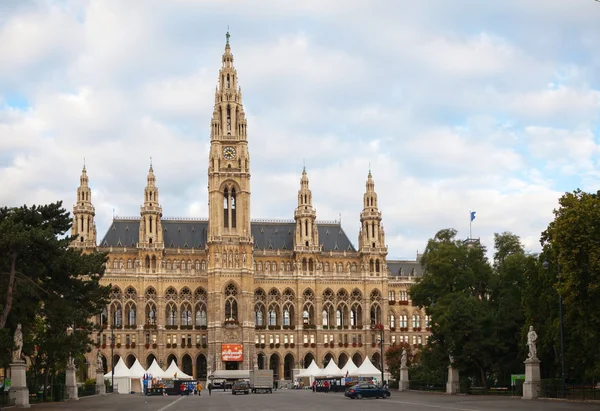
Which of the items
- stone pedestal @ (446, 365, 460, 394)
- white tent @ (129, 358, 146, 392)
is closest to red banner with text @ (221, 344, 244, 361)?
white tent @ (129, 358, 146, 392)

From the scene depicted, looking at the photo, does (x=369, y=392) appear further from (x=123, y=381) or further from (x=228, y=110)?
(x=228, y=110)

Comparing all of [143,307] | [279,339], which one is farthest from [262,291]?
[143,307]

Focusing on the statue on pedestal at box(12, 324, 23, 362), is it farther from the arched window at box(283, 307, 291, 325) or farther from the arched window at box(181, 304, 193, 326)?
the arched window at box(283, 307, 291, 325)

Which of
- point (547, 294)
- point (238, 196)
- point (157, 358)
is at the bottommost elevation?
point (157, 358)

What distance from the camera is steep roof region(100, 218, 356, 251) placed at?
14775 centimetres

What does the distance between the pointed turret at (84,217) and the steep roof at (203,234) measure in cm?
343

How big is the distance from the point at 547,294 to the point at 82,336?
33838mm

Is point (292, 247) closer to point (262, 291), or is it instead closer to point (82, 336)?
point (262, 291)

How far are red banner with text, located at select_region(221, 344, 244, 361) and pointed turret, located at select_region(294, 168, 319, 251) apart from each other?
19318mm

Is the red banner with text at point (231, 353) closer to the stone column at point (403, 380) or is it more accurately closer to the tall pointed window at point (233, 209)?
the tall pointed window at point (233, 209)

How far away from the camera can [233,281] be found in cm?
14138

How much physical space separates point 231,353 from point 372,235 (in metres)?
31.0

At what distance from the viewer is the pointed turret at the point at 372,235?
491 feet

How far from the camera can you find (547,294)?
65875 millimetres
